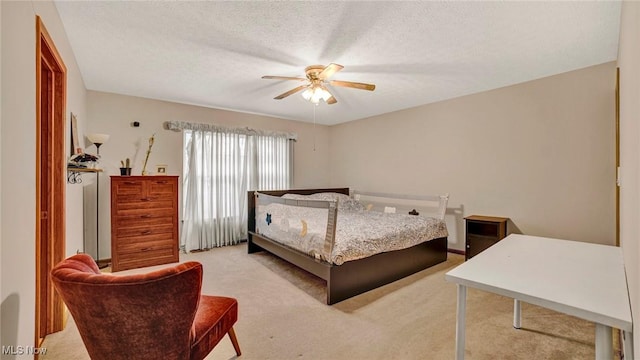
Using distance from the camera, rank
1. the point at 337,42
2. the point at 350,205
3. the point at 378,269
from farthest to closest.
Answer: the point at 350,205 → the point at 378,269 → the point at 337,42

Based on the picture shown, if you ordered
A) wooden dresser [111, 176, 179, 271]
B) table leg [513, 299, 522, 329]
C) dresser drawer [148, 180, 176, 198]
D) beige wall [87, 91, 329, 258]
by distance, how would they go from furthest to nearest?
beige wall [87, 91, 329, 258] → dresser drawer [148, 180, 176, 198] → wooden dresser [111, 176, 179, 271] → table leg [513, 299, 522, 329]

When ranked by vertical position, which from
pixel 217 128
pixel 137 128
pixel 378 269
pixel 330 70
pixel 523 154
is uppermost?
pixel 330 70

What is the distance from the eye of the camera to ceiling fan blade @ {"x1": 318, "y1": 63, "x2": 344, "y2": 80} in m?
2.54

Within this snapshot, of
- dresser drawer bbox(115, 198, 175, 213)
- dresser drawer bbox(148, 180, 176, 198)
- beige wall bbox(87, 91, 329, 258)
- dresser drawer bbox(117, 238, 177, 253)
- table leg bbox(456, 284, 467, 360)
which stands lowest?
dresser drawer bbox(117, 238, 177, 253)

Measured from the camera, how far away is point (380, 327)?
90.7 inches

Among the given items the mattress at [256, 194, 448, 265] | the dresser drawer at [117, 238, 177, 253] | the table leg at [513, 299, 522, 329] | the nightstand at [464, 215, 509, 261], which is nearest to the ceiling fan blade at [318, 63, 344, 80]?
the mattress at [256, 194, 448, 265]

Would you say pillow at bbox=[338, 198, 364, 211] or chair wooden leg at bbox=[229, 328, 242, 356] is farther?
pillow at bbox=[338, 198, 364, 211]

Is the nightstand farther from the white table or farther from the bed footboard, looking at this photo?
the white table

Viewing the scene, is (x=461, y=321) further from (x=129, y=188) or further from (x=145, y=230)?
(x=129, y=188)

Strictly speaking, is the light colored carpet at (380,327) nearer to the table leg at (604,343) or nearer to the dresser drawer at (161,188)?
the table leg at (604,343)

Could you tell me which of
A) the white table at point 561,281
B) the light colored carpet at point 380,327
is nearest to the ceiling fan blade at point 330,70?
the white table at point 561,281

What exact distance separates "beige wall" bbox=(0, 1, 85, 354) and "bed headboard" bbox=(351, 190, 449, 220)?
424cm

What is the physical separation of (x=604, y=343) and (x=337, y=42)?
8.17ft
